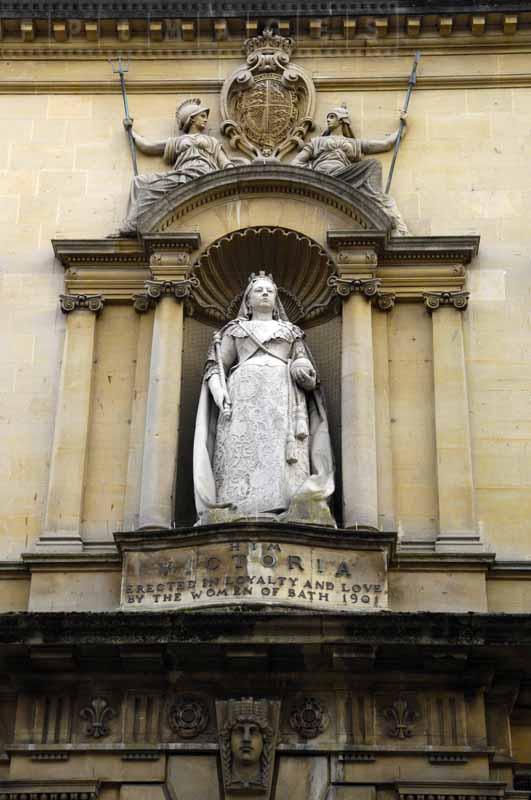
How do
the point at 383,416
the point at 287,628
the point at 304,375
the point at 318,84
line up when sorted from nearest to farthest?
the point at 287,628 < the point at 304,375 < the point at 383,416 < the point at 318,84

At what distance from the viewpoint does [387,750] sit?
12570 millimetres

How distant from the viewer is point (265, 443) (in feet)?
46.3

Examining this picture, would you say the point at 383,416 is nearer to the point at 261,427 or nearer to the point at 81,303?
the point at 261,427

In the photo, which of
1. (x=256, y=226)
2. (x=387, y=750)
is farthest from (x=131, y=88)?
(x=387, y=750)

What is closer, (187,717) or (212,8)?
(187,717)

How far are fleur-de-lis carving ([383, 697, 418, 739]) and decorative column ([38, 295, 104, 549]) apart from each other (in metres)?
3.19

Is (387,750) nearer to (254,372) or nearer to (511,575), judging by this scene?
(511,575)

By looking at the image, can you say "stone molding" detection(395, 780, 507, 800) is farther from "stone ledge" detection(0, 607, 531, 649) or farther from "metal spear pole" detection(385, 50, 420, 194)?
"metal spear pole" detection(385, 50, 420, 194)

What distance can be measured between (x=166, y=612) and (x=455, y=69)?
23.6ft

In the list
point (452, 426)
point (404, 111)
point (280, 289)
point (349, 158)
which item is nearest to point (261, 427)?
point (452, 426)

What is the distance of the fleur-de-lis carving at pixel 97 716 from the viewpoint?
12750mm

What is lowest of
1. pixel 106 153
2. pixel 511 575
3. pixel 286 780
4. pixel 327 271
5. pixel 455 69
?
pixel 286 780

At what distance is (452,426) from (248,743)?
376cm

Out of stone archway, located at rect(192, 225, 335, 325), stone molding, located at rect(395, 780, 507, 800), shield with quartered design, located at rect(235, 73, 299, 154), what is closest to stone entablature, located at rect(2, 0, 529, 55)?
shield with quartered design, located at rect(235, 73, 299, 154)
